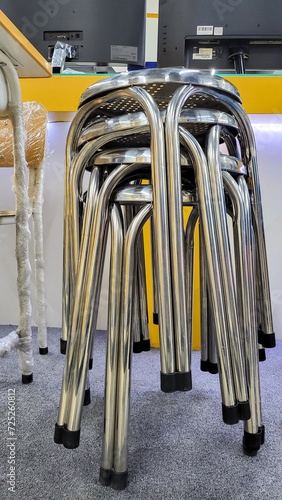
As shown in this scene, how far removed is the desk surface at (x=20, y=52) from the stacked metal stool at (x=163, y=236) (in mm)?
200

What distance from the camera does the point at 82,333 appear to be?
2.16ft

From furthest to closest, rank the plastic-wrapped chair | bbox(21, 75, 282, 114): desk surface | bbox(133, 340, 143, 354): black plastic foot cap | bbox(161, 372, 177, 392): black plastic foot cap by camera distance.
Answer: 1. bbox(21, 75, 282, 114): desk surface
2. bbox(133, 340, 143, 354): black plastic foot cap
3. the plastic-wrapped chair
4. bbox(161, 372, 177, 392): black plastic foot cap

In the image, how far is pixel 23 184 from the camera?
985 millimetres

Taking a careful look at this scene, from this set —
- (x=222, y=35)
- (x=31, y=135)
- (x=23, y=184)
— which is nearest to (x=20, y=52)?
(x=23, y=184)

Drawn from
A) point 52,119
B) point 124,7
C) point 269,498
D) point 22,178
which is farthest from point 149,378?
point 124,7

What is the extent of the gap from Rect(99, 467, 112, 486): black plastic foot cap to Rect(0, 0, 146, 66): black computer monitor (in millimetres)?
1460

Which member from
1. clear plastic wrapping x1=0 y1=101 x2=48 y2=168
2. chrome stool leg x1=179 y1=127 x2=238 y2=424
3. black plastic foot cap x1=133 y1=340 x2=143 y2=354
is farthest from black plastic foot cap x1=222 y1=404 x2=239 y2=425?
clear plastic wrapping x1=0 y1=101 x2=48 y2=168

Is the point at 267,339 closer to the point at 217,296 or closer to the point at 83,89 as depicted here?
the point at 217,296

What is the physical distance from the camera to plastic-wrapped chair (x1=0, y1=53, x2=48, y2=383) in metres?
0.93

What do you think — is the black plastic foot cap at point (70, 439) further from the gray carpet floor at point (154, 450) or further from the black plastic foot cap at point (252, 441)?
the black plastic foot cap at point (252, 441)

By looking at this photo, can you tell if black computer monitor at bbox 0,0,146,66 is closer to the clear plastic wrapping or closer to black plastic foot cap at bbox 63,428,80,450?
the clear plastic wrapping

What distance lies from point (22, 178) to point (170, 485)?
0.74 meters

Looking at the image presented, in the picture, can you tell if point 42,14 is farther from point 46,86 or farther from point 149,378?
point 149,378

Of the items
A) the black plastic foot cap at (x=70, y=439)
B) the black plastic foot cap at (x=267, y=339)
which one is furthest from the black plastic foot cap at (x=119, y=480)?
the black plastic foot cap at (x=267, y=339)
